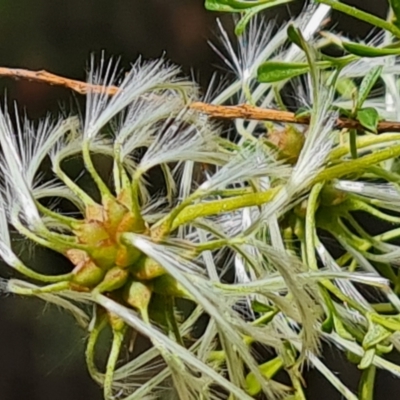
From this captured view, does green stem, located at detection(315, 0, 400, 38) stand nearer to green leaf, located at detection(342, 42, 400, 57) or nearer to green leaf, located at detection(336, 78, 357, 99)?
green leaf, located at detection(342, 42, 400, 57)

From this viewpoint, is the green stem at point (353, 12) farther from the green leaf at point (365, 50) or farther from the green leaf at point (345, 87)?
the green leaf at point (345, 87)

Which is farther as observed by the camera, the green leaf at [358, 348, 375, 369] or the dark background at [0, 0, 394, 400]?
the dark background at [0, 0, 394, 400]

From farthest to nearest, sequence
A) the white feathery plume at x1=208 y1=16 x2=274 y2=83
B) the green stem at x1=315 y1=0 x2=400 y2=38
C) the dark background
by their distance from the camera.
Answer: the dark background < the white feathery plume at x1=208 y1=16 x2=274 y2=83 < the green stem at x1=315 y1=0 x2=400 y2=38

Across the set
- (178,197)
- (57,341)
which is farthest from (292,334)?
(57,341)

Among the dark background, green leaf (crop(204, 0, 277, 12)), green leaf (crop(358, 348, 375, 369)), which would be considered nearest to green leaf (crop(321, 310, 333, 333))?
green leaf (crop(358, 348, 375, 369))

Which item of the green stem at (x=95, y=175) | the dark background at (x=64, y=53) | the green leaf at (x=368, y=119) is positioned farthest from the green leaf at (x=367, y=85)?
the dark background at (x=64, y=53)

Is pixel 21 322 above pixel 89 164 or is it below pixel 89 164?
below

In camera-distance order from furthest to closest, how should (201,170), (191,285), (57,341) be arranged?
(57,341) → (201,170) → (191,285)

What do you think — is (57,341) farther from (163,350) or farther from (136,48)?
(163,350)
